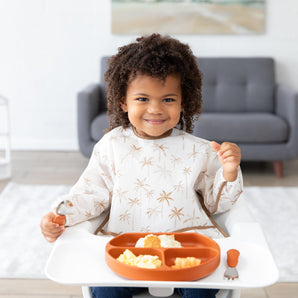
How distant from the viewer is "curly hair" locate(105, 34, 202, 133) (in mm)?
1277

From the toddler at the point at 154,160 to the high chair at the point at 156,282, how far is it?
0.09 metres

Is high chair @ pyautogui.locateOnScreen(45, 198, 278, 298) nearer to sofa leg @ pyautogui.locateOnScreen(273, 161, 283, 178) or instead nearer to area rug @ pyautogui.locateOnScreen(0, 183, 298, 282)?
area rug @ pyautogui.locateOnScreen(0, 183, 298, 282)

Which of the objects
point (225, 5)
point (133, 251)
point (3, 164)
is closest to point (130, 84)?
point (133, 251)

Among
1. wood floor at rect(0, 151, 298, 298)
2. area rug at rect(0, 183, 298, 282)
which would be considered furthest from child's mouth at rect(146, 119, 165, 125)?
area rug at rect(0, 183, 298, 282)

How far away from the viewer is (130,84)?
133 centimetres

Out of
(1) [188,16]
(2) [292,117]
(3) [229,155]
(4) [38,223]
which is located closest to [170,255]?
(3) [229,155]

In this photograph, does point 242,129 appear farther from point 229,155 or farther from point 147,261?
point 147,261

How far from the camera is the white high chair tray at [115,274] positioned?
97cm

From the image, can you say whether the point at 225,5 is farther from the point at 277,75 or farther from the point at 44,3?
the point at 44,3

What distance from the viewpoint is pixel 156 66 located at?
1.27 meters

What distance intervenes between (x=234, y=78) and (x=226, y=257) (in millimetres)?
2908

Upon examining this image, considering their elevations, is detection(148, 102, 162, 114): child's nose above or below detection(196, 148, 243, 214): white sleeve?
above

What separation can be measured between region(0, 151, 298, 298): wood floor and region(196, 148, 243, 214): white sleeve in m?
0.70

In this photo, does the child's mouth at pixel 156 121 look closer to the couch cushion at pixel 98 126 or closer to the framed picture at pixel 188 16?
the couch cushion at pixel 98 126
